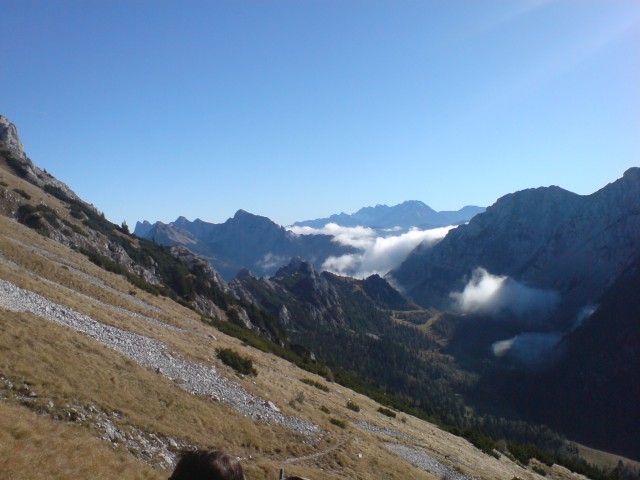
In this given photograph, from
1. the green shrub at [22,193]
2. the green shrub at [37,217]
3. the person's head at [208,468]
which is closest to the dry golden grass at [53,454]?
the person's head at [208,468]

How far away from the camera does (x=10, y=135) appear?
167 metres

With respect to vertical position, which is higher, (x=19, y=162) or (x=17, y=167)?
(x=19, y=162)

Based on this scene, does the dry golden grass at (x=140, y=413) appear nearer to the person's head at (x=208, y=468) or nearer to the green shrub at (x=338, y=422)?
the green shrub at (x=338, y=422)

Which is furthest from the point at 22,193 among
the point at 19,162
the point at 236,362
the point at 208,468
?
the point at 208,468

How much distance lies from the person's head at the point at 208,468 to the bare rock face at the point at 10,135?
19094cm

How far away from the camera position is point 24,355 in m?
21.8

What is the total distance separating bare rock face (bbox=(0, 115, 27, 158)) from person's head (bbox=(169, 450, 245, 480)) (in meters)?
191

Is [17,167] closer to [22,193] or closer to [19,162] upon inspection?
[19,162]

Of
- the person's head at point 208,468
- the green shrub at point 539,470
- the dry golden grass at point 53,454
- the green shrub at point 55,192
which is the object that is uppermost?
the green shrub at point 55,192

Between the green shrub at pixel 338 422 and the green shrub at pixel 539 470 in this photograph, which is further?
the green shrub at pixel 539 470

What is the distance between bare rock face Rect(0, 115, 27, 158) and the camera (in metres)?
163

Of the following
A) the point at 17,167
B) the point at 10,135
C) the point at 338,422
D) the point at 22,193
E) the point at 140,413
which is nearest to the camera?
the point at 140,413

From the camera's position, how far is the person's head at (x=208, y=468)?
7434 millimetres

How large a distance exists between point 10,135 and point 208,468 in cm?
20484
